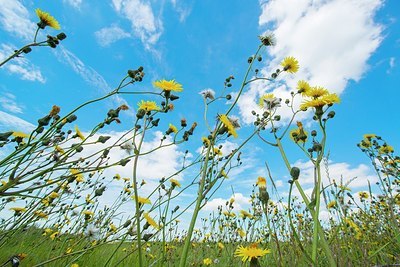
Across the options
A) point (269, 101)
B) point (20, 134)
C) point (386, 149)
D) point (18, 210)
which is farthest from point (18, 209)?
point (386, 149)

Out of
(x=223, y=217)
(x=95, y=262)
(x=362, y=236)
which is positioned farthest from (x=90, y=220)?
(x=362, y=236)

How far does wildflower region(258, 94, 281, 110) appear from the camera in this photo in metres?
2.54

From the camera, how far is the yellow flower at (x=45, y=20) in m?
2.31

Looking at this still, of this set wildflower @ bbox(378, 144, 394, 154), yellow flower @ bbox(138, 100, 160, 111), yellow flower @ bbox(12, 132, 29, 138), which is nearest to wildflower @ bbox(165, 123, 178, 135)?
yellow flower @ bbox(138, 100, 160, 111)

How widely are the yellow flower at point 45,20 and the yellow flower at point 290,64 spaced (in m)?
2.29

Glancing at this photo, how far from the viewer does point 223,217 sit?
6.25 metres

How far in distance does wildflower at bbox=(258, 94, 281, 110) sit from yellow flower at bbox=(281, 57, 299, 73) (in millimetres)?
608

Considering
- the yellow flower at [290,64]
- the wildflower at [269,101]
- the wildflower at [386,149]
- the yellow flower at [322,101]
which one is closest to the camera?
the yellow flower at [322,101]

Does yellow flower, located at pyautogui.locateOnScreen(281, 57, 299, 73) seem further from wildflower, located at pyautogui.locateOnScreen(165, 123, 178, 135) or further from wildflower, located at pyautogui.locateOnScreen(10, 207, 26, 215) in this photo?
wildflower, located at pyautogui.locateOnScreen(10, 207, 26, 215)

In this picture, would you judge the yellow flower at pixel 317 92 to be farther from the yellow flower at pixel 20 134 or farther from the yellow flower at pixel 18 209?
the yellow flower at pixel 18 209

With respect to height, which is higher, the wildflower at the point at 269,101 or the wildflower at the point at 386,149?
the wildflower at the point at 386,149

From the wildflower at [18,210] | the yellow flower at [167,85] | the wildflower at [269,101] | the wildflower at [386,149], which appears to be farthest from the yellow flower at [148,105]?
the wildflower at [386,149]

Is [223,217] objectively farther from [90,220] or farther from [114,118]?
[114,118]

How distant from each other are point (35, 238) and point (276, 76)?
4185 mm
